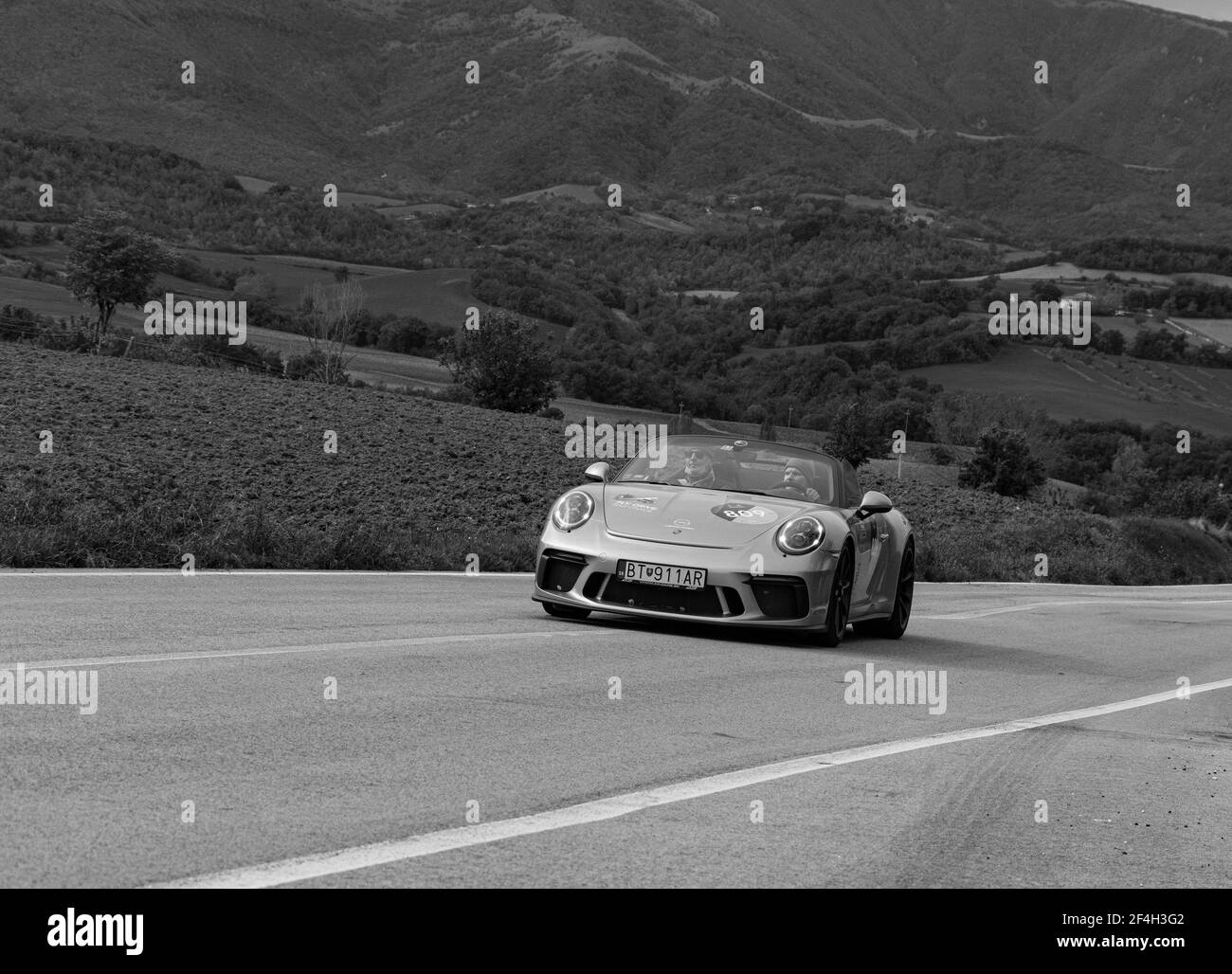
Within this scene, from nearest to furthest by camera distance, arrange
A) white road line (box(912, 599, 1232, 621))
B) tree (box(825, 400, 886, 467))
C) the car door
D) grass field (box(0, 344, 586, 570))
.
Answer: the car door
grass field (box(0, 344, 586, 570))
white road line (box(912, 599, 1232, 621))
tree (box(825, 400, 886, 467))

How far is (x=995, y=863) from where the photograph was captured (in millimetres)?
5070

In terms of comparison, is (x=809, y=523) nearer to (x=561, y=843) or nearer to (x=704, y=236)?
(x=561, y=843)

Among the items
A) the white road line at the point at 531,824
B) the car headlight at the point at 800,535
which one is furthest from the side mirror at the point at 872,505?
the white road line at the point at 531,824

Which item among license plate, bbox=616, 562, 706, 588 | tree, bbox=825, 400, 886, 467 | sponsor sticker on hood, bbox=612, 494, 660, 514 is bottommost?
license plate, bbox=616, 562, 706, 588

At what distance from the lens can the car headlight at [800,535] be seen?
11.1 meters

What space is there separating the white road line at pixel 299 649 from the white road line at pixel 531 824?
313 centimetres

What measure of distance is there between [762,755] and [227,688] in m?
2.40

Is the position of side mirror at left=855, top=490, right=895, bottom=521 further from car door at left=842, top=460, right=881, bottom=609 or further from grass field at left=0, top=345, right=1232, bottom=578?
grass field at left=0, top=345, right=1232, bottom=578

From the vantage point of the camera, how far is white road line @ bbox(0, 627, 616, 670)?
301 inches

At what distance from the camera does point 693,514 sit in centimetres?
1129

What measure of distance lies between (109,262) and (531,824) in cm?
7835

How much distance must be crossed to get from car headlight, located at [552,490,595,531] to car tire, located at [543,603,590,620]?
63 cm

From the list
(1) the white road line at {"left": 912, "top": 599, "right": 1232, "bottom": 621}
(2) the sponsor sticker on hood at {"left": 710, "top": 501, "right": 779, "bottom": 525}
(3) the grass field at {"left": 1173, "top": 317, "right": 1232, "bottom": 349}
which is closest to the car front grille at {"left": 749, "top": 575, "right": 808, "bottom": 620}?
(2) the sponsor sticker on hood at {"left": 710, "top": 501, "right": 779, "bottom": 525}

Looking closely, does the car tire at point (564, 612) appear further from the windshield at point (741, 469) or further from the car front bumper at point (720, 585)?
the windshield at point (741, 469)
